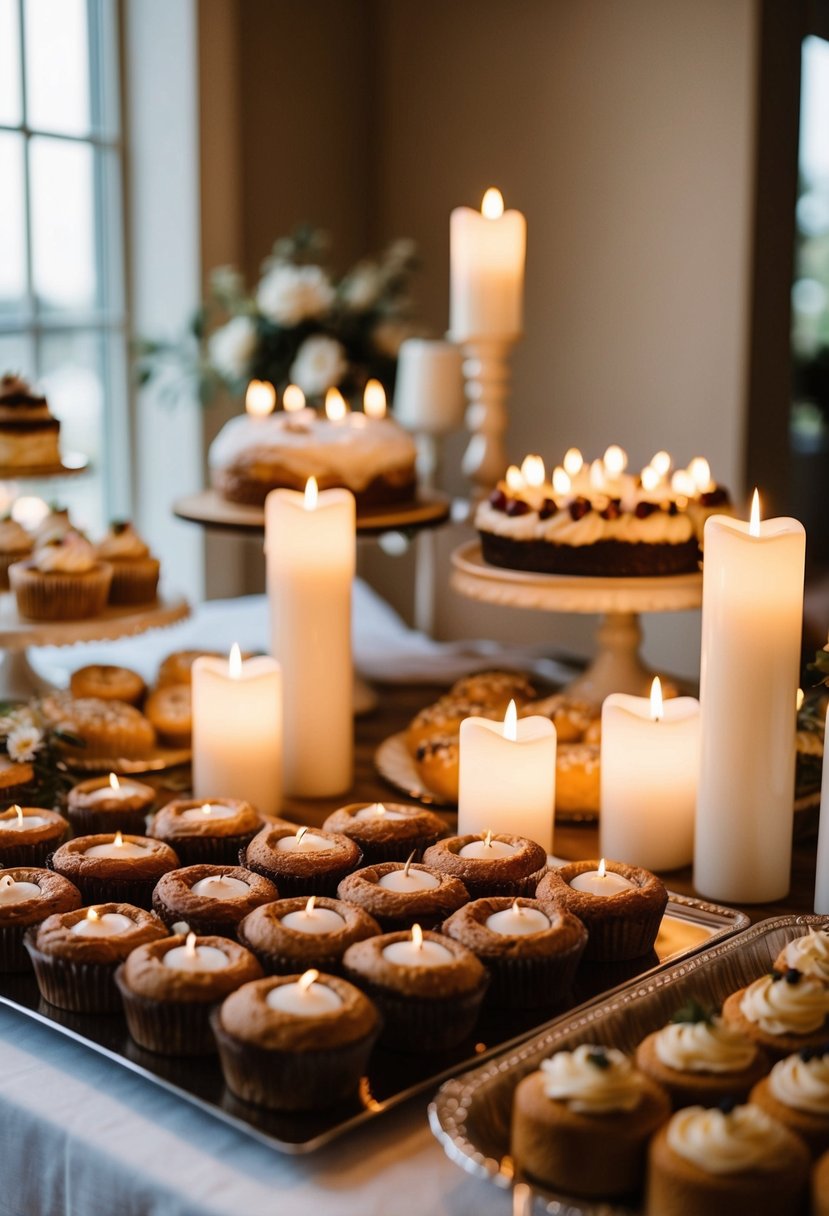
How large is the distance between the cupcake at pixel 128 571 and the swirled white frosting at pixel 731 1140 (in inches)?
52.4

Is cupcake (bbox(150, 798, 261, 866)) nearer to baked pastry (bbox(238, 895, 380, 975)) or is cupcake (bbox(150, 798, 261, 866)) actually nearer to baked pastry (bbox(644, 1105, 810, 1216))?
baked pastry (bbox(238, 895, 380, 975))

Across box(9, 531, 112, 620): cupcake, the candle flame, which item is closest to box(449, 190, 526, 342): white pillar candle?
the candle flame

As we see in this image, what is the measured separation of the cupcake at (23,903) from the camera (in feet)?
3.84

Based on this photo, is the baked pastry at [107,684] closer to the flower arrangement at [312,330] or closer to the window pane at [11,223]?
the flower arrangement at [312,330]

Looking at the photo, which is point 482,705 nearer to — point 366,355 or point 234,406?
point 366,355

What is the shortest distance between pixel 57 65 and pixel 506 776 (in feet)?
8.27

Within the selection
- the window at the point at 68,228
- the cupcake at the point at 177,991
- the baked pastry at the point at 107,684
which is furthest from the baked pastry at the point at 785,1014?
the window at the point at 68,228

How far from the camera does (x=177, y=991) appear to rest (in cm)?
102

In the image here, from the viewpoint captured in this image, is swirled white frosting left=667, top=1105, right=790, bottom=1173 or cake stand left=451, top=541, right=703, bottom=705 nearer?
swirled white frosting left=667, top=1105, right=790, bottom=1173

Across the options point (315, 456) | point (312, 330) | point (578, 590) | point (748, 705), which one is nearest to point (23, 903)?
point (748, 705)

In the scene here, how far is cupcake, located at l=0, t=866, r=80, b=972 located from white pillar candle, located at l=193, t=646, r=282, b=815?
0.37m

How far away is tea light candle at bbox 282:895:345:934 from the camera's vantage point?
1119 mm

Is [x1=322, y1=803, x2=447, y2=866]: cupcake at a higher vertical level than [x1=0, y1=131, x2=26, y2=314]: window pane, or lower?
lower

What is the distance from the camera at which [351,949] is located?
1.09 metres
